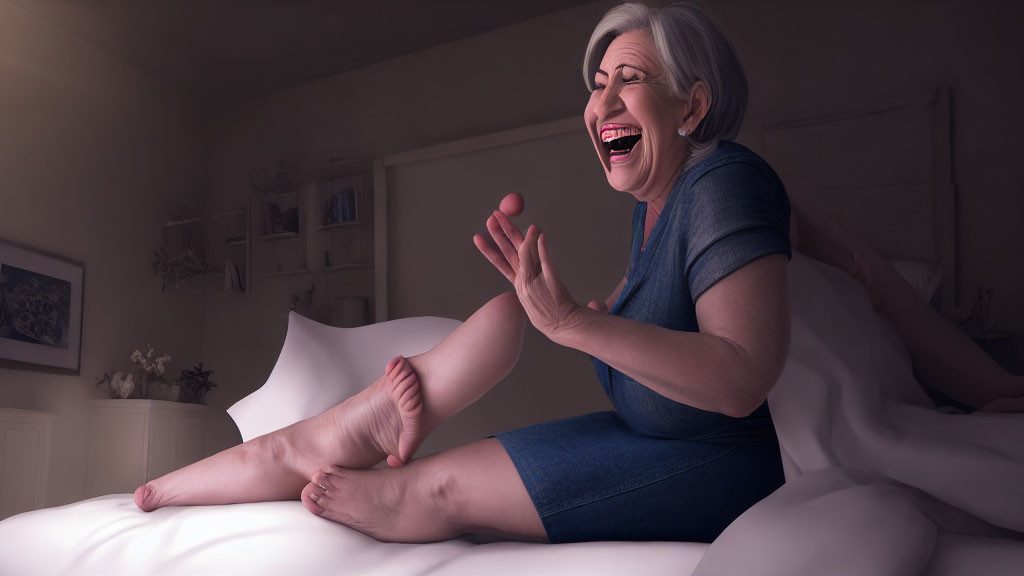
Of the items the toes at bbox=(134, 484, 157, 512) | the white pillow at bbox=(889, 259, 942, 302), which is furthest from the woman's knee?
the white pillow at bbox=(889, 259, 942, 302)

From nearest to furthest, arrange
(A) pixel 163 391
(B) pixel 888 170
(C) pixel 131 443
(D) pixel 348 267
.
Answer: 1. (B) pixel 888 170
2. (C) pixel 131 443
3. (A) pixel 163 391
4. (D) pixel 348 267

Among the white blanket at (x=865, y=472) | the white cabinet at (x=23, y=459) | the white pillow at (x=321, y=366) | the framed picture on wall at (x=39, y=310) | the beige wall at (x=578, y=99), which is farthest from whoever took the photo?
the framed picture on wall at (x=39, y=310)

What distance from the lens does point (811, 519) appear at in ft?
2.50

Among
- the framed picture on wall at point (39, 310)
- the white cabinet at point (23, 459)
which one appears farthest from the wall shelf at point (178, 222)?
the white cabinet at point (23, 459)

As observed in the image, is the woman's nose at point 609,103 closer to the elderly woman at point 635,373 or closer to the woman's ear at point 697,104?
the elderly woman at point 635,373

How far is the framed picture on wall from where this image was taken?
3.54 m

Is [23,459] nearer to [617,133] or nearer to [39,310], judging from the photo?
[39,310]

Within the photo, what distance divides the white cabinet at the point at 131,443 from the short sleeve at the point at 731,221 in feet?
11.8

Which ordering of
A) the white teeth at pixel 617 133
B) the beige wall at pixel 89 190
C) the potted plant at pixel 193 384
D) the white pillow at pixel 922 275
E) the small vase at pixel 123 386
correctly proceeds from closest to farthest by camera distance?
1. the white teeth at pixel 617 133
2. the white pillow at pixel 922 275
3. the beige wall at pixel 89 190
4. the small vase at pixel 123 386
5. the potted plant at pixel 193 384

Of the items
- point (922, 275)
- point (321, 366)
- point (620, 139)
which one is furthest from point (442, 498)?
point (922, 275)

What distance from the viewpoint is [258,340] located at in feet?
15.4

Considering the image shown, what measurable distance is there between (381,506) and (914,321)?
3.27 feet

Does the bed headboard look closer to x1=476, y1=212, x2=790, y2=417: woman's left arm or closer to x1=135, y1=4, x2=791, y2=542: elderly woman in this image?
x1=135, y1=4, x2=791, y2=542: elderly woman

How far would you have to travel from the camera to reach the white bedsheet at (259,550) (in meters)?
0.87
